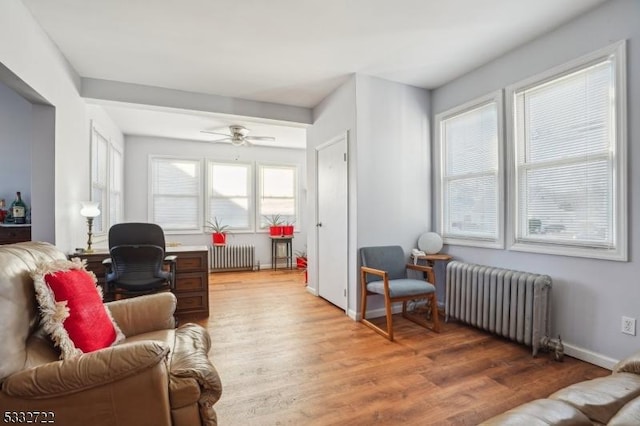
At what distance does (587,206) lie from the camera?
2441mm

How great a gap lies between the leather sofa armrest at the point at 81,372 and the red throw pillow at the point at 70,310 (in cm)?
18

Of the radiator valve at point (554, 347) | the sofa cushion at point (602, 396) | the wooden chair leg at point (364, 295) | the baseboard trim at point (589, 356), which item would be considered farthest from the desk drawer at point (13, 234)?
the baseboard trim at point (589, 356)

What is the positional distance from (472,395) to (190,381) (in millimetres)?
1735

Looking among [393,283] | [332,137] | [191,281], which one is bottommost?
[191,281]

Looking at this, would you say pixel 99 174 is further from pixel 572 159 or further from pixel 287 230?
pixel 572 159

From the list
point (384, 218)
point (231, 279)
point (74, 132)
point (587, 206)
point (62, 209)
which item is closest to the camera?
point (587, 206)

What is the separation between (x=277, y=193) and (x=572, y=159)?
→ 5.47m

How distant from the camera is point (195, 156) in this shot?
6441 millimetres

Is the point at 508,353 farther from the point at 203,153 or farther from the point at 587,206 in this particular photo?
the point at 203,153

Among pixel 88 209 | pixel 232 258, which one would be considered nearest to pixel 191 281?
pixel 88 209

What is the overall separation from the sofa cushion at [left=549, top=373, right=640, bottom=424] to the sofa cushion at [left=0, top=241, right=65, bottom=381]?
2001mm

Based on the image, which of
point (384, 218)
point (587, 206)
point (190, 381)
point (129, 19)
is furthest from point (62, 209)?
point (587, 206)

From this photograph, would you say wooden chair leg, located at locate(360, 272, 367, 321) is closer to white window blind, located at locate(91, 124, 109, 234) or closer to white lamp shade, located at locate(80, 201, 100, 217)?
white lamp shade, located at locate(80, 201, 100, 217)

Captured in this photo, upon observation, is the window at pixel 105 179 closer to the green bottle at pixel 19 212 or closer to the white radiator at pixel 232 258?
the green bottle at pixel 19 212
